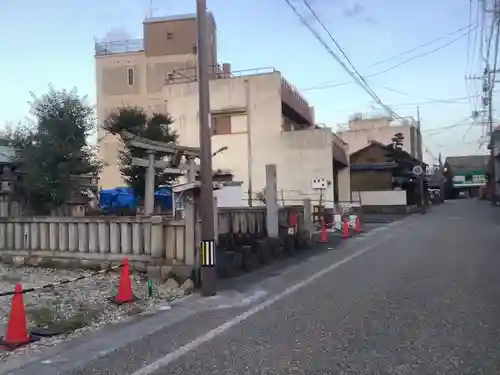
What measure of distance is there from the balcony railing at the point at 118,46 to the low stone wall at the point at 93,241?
41690 millimetres

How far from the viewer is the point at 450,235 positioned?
79.8 feet

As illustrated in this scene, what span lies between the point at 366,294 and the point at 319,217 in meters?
19.8

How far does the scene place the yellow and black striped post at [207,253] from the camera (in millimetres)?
11031

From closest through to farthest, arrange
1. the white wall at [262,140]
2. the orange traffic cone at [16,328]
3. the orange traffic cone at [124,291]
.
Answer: the orange traffic cone at [16,328]
the orange traffic cone at [124,291]
the white wall at [262,140]

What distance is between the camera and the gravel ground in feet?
28.0

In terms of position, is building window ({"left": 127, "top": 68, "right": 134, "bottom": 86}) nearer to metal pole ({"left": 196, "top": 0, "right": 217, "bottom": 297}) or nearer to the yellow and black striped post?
metal pole ({"left": 196, "top": 0, "right": 217, "bottom": 297})

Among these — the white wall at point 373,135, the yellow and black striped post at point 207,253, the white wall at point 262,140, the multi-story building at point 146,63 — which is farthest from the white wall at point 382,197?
the yellow and black striped post at point 207,253

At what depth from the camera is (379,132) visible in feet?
265

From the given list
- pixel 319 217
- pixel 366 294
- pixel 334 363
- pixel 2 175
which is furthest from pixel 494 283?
pixel 319 217

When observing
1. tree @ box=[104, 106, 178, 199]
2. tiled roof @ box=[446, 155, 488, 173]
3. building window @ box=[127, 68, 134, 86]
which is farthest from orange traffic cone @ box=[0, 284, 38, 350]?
tiled roof @ box=[446, 155, 488, 173]

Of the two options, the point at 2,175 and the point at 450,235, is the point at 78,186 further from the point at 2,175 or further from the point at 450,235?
the point at 450,235

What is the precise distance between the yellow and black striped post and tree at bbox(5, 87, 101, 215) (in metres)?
7.34

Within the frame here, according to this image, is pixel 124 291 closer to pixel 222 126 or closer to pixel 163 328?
pixel 163 328

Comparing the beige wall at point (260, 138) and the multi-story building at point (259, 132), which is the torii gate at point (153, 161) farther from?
the beige wall at point (260, 138)
